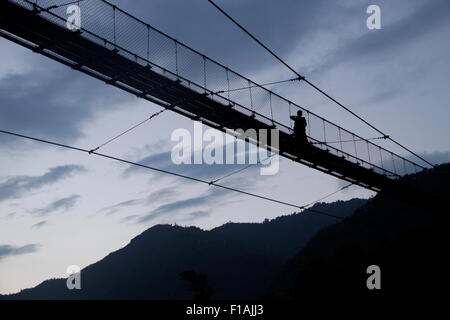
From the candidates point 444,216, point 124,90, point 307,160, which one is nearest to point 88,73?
point 124,90

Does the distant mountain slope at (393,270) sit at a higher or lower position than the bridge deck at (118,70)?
lower

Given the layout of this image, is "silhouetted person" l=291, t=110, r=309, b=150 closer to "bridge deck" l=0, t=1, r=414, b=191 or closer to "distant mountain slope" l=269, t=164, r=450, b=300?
"bridge deck" l=0, t=1, r=414, b=191

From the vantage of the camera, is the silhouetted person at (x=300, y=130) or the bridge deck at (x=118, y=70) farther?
the silhouetted person at (x=300, y=130)

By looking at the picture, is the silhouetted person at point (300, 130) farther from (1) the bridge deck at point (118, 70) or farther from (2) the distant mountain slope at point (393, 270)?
(2) the distant mountain slope at point (393, 270)

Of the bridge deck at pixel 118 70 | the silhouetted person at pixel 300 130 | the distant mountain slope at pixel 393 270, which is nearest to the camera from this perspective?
the bridge deck at pixel 118 70

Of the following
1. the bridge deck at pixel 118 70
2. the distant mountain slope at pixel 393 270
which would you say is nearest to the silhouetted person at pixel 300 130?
the bridge deck at pixel 118 70

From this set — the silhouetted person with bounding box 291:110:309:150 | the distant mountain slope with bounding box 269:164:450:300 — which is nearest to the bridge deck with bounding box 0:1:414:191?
the silhouetted person with bounding box 291:110:309:150

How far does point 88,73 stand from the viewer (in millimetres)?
14797

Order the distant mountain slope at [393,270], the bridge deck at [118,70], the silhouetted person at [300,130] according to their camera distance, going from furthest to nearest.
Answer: the distant mountain slope at [393,270], the silhouetted person at [300,130], the bridge deck at [118,70]

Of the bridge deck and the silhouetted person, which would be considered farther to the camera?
the silhouetted person

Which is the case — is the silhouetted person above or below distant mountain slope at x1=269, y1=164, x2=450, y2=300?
above

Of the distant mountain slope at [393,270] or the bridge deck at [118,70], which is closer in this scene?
the bridge deck at [118,70]
